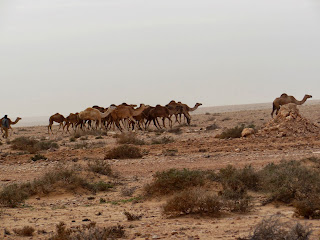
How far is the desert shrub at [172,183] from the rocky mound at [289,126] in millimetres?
11370

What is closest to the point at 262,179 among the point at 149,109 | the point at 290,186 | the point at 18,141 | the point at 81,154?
the point at 290,186

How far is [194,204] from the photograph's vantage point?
9.16m

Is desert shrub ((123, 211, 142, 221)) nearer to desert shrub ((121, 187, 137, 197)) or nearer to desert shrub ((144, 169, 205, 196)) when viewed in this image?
desert shrub ((144, 169, 205, 196))

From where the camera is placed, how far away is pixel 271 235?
6793 millimetres

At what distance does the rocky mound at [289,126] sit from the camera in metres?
22.5

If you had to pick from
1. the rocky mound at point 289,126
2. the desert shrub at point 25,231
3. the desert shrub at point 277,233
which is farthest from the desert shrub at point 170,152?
the desert shrub at point 277,233

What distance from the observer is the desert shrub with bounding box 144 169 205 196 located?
37.4 ft

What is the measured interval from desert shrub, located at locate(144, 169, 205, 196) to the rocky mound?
1137 centimetres

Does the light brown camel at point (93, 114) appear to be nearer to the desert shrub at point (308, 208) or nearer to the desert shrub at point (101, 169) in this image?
the desert shrub at point (101, 169)

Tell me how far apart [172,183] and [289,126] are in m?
12.4

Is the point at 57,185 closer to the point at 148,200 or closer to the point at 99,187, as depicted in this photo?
the point at 99,187

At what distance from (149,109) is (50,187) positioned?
26004 millimetres

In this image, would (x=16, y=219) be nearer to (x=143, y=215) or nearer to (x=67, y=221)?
(x=67, y=221)

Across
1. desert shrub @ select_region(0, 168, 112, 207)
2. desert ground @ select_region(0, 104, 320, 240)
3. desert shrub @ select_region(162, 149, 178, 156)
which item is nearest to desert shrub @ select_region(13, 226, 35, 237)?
desert ground @ select_region(0, 104, 320, 240)
